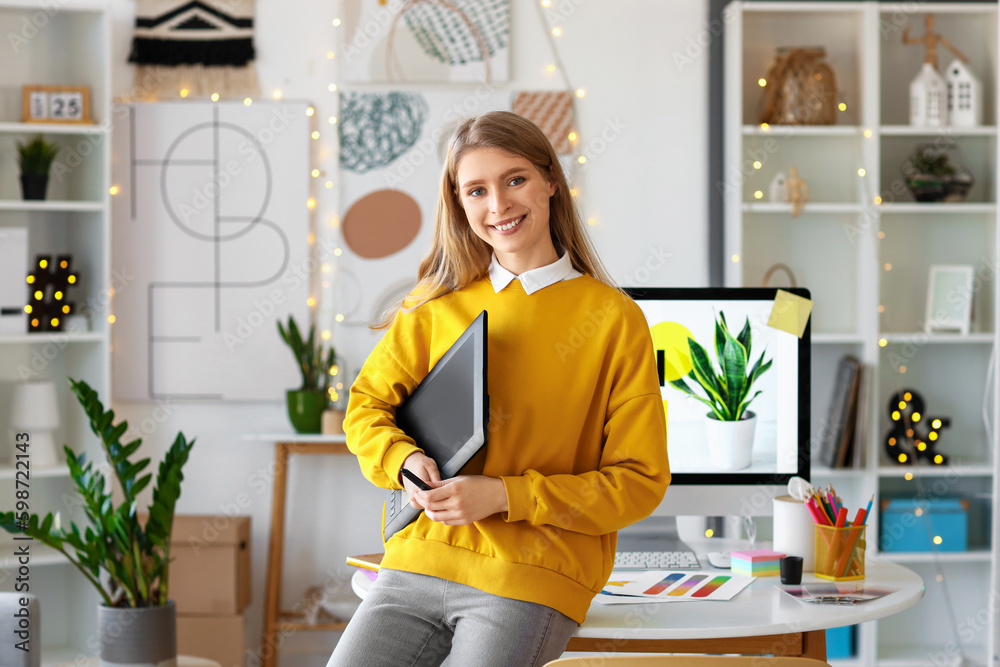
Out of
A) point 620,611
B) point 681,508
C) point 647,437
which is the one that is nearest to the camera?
point 647,437

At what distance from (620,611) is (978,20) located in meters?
2.72

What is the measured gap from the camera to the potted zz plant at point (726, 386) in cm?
183

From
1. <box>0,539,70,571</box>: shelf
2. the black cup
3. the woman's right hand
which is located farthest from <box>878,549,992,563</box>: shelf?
<box>0,539,70,571</box>: shelf

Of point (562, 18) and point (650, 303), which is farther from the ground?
point (562, 18)

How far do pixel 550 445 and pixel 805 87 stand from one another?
83.0 inches

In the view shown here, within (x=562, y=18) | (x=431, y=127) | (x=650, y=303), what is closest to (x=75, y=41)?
(x=431, y=127)

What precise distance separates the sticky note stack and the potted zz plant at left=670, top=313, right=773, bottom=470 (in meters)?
0.23

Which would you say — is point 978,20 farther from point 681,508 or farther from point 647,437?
point 647,437

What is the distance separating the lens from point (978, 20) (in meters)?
3.11

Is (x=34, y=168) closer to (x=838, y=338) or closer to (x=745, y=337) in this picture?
(x=745, y=337)

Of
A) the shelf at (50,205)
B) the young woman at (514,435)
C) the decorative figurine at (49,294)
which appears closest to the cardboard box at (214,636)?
the decorative figurine at (49,294)

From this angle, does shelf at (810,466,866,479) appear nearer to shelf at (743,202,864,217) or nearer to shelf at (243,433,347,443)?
shelf at (743,202,864,217)

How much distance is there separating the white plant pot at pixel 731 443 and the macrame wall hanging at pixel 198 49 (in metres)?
2.10

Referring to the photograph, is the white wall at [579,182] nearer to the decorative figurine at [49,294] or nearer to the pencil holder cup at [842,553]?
the decorative figurine at [49,294]
